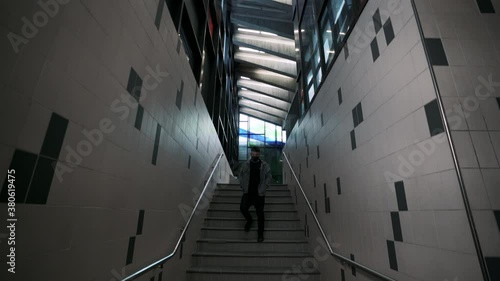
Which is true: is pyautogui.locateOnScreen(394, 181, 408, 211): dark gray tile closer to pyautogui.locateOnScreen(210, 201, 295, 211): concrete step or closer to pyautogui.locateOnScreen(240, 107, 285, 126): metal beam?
pyautogui.locateOnScreen(210, 201, 295, 211): concrete step

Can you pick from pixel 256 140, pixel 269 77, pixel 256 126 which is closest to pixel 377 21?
pixel 269 77

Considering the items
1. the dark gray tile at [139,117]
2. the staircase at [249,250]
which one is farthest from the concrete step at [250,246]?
the dark gray tile at [139,117]

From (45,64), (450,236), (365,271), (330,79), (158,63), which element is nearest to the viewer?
(45,64)

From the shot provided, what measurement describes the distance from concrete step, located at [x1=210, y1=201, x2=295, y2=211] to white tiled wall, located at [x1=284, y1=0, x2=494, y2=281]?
1.77m

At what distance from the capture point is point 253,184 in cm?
356

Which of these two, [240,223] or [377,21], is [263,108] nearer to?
[240,223]

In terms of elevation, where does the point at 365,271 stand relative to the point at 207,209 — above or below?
below

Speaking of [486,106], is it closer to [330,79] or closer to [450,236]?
[450,236]

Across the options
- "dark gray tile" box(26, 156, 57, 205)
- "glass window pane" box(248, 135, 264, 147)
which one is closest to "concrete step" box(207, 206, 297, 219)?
"dark gray tile" box(26, 156, 57, 205)

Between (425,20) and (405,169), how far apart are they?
844 mm

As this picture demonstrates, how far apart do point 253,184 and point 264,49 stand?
6492 mm

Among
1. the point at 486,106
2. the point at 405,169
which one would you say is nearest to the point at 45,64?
the point at 405,169

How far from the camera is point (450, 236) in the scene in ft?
3.54

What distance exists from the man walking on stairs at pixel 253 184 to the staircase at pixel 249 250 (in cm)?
29
